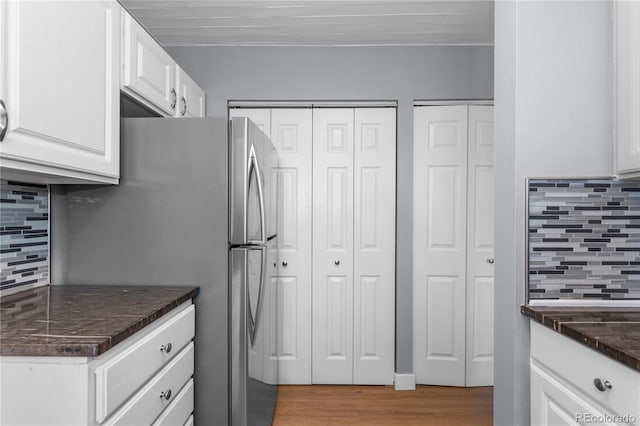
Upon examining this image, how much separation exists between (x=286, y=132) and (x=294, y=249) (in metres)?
0.85

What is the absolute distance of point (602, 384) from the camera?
1142 millimetres

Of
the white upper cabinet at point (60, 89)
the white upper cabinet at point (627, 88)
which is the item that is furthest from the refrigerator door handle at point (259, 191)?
the white upper cabinet at point (627, 88)

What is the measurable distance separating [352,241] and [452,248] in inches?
28.3

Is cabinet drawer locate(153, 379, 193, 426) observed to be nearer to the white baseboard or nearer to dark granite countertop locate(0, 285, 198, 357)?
dark granite countertop locate(0, 285, 198, 357)

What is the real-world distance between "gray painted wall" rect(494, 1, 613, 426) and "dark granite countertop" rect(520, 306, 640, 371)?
17 centimetres

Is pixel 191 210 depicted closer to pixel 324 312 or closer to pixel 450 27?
pixel 324 312

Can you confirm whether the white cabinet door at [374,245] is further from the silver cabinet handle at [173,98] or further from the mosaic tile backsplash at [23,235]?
the mosaic tile backsplash at [23,235]

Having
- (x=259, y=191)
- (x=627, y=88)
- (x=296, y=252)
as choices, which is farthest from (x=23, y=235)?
(x=627, y=88)

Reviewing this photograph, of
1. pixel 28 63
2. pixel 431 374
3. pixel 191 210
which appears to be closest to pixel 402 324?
pixel 431 374

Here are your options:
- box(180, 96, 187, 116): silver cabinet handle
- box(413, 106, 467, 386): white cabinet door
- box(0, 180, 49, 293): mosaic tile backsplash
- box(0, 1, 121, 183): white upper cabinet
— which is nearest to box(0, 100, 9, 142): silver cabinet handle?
box(0, 1, 121, 183): white upper cabinet

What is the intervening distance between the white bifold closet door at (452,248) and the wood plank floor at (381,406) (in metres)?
0.21

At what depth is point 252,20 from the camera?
2.58m

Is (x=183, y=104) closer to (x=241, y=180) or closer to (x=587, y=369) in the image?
(x=241, y=180)

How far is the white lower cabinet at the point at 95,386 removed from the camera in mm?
1050
